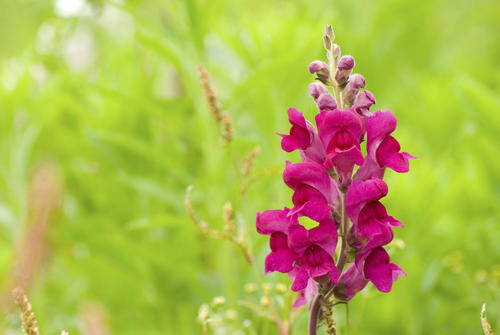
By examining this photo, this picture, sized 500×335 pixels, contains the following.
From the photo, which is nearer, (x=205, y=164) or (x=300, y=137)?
(x=300, y=137)

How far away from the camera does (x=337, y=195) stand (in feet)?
1.94

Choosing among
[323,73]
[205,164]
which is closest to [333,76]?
[323,73]

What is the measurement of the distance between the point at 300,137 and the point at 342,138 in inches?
2.0

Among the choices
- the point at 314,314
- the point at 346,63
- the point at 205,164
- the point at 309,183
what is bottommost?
the point at 314,314

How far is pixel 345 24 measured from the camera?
1.88 m

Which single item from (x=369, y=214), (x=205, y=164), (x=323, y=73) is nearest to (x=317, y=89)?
(x=323, y=73)

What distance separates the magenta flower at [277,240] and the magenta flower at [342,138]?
0.07 metres

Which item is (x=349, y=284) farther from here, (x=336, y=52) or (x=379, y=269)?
(x=336, y=52)

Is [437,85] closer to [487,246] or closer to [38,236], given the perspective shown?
[487,246]

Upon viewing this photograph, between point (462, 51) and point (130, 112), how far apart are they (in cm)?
256

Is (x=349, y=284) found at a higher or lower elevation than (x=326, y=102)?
lower

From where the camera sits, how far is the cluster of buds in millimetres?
547

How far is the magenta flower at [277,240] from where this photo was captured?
0.57 metres

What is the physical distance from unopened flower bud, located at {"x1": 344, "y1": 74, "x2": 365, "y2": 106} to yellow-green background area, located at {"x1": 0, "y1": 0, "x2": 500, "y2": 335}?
45cm
